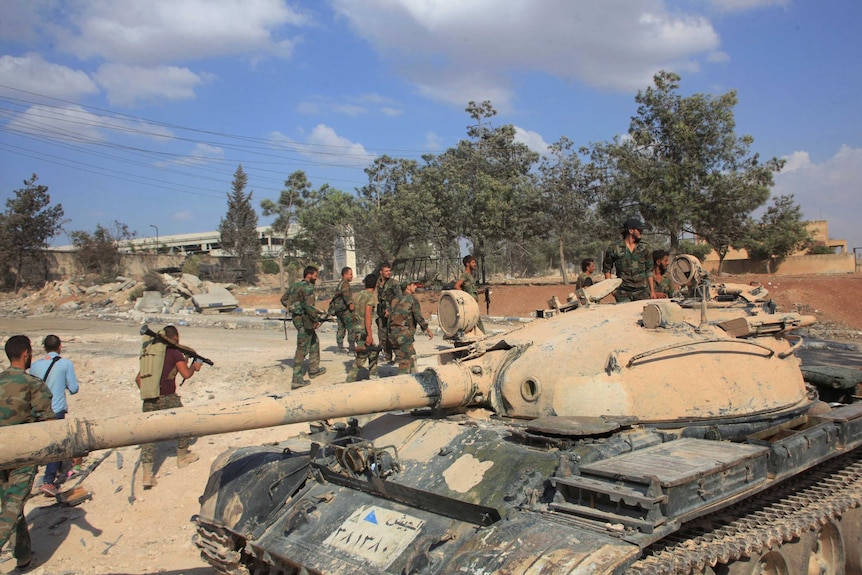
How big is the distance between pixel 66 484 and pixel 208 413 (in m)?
5.29

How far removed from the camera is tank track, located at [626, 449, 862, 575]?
12.0 feet

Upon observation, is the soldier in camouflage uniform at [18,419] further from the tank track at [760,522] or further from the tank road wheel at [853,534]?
the tank road wheel at [853,534]

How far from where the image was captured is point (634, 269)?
731 cm

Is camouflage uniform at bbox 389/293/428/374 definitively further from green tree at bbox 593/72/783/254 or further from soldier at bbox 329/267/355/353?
green tree at bbox 593/72/783/254

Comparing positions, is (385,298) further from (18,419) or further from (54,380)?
(18,419)

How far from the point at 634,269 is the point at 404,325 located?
14.8 ft

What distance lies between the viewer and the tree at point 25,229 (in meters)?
37.5

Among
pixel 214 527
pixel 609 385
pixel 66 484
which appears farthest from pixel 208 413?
pixel 66 484

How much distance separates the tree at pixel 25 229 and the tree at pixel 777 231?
114ft

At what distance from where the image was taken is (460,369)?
5.38 m

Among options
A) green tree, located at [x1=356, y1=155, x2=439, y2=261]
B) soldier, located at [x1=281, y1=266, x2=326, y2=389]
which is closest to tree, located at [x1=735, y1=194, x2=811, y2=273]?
green tree, located at [x1=356, y1=155, x2=439, y2=261]

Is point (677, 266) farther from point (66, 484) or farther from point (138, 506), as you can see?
point (66, 484)

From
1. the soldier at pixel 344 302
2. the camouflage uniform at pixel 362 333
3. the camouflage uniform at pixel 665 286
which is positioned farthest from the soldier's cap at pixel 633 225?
the soldier at pixel 344 302

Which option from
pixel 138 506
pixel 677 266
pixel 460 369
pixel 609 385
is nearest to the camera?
pixel 609 385
